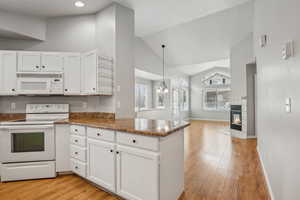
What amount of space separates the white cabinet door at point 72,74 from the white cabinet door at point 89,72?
0.11m

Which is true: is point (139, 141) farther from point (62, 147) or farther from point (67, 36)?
point (67, 36)

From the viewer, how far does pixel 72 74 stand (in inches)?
120

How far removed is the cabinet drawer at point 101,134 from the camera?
6.75ft

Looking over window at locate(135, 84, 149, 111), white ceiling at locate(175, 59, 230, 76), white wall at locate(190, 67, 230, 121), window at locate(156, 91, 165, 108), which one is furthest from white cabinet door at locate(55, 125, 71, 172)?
white wall at locate(190, 67, 230, 121)

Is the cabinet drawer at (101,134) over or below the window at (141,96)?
below

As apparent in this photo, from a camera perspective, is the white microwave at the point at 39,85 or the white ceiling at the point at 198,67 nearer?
the white microwave at the point at 39,85

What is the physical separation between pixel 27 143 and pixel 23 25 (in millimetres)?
2269

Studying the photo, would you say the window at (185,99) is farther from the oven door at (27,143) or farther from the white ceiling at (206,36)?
the oven door at (27,143)

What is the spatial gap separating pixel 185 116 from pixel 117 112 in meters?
8.07

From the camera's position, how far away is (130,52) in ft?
10.9

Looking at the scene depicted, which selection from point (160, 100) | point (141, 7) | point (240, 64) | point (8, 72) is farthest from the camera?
point (160, 100)

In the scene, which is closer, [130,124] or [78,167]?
[130,124]

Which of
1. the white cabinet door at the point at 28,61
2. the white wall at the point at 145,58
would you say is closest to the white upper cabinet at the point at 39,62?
the white cabinet door at the point at 28,61

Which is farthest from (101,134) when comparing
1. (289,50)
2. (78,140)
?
(289,50)
